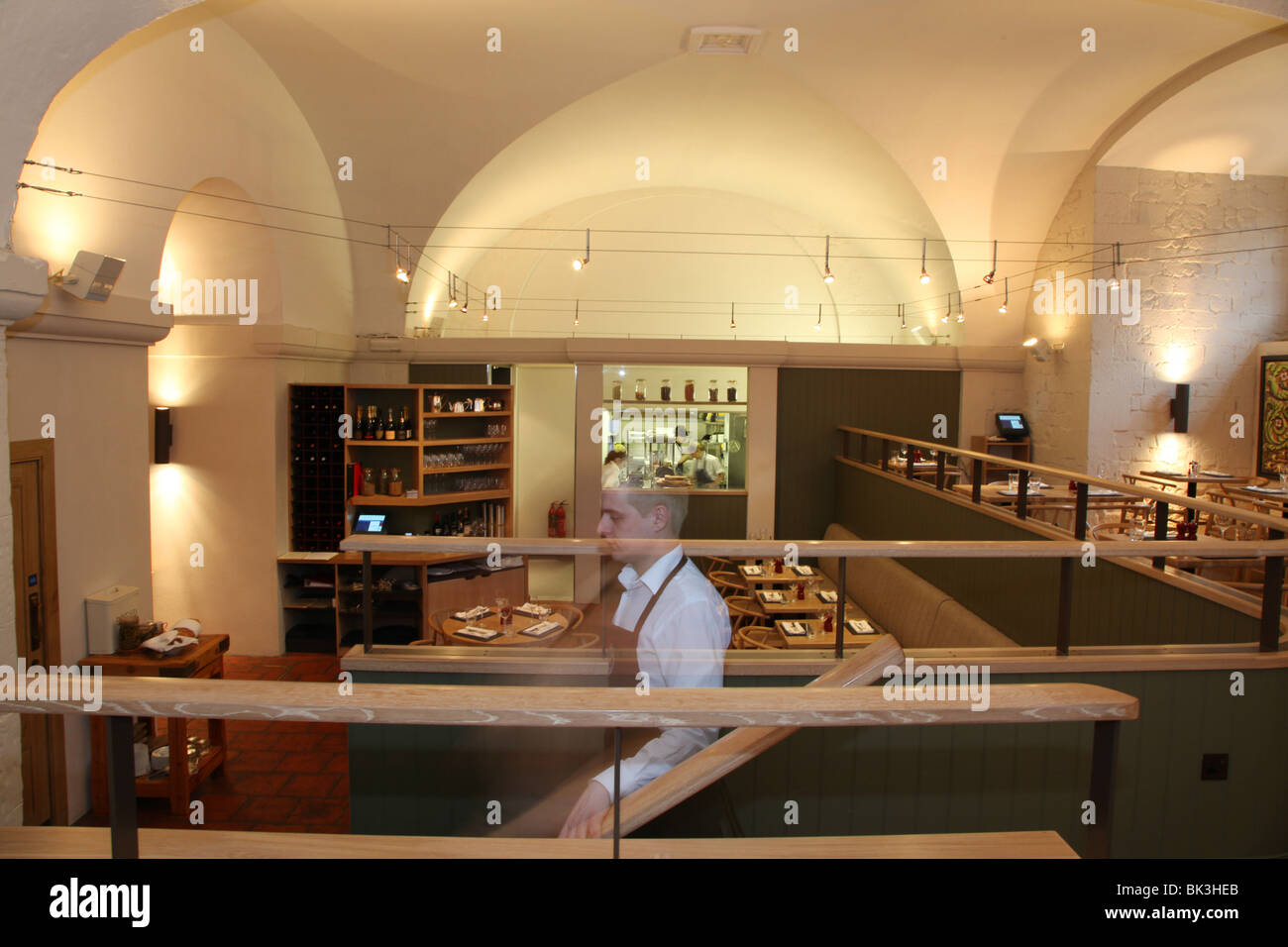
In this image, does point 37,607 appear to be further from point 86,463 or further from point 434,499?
point 434,499

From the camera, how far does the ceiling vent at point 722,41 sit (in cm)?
645

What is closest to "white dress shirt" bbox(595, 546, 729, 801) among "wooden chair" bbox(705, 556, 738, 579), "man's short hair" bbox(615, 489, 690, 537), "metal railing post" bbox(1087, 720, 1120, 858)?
"man's short hair" bbox(615, 489, 690, 537)

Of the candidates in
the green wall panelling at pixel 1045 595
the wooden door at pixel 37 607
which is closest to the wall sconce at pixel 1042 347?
the green wall panelling at pixel 1045 595

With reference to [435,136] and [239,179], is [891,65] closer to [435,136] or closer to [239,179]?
[435,136]

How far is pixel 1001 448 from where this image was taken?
9805mm

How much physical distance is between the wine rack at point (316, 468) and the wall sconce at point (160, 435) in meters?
1.05

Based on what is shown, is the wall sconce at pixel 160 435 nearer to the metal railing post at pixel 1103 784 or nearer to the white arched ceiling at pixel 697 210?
the white arched ceiling at pixel 697 210

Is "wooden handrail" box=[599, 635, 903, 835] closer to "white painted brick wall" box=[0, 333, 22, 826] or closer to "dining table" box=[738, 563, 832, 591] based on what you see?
"white painted brick wall" box=[0, 333, 22, 826]

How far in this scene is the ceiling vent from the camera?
254 inches

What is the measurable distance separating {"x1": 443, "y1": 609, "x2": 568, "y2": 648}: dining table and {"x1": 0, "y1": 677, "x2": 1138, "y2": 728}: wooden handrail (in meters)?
3.95

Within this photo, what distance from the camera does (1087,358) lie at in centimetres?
855

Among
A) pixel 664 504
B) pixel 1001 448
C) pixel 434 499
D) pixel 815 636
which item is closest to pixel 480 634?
pixel 815 636
